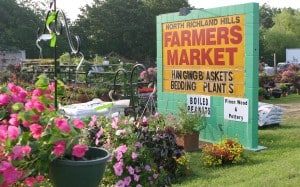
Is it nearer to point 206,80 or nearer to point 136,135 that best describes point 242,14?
point 206,80

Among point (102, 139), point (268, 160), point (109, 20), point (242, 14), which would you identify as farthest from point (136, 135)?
point (109, 20)

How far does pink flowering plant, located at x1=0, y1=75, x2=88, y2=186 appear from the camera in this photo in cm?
212

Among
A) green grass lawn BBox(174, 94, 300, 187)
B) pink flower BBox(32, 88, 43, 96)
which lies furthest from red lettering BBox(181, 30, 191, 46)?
pink flower BBox(32, 88, 43, 96)

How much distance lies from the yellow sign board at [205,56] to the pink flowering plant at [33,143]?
591 centimetres

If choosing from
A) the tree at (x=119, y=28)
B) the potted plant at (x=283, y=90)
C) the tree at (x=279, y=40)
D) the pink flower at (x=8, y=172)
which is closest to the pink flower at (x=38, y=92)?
the pink flower at (x=8, y=172)

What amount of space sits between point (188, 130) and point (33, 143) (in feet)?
19.2

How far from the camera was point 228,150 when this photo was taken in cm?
682

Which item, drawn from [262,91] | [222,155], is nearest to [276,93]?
[262,91]

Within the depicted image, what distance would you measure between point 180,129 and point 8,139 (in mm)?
5775

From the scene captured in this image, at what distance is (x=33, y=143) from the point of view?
2189 millimetres

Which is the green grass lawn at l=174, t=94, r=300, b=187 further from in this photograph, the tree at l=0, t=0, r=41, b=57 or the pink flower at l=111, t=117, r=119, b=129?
the tree at l=0, t=0, r=41, b=57

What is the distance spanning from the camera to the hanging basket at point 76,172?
7.47 feet

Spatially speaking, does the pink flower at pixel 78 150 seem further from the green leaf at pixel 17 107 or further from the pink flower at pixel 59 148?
the green leaf at pixel 17 107

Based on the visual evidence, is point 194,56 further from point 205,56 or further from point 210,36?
point 210,36
